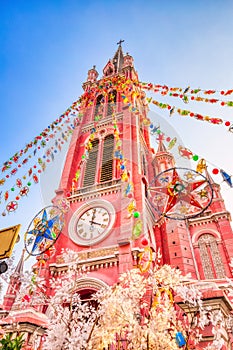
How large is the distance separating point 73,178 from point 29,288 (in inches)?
347

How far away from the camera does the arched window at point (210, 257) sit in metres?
17.3

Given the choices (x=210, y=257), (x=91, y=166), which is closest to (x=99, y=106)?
(x=91, y=166)

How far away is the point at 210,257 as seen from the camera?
18.2 metres

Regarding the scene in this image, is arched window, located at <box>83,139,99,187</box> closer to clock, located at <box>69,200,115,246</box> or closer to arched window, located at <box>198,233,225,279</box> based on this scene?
clock, located at <box>69,200,115,246</box>

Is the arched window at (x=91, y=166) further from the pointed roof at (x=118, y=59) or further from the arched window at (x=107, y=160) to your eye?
the pointed roof at (x=118, y=59)

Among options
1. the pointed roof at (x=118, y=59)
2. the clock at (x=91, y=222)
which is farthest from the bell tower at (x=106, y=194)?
the pointed roof at (x=118, y=59)

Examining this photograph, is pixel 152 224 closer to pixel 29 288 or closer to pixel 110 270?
pixel 110 270

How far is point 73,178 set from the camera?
20359 mm

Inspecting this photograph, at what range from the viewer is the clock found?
15.6 metres

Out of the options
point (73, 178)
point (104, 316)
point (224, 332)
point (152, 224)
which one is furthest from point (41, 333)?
point (73, 178)

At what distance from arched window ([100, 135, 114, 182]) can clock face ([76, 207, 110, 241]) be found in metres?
3.04

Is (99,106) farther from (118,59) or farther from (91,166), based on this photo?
(118,59)

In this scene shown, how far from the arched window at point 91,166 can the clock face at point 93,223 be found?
3059 millimetres

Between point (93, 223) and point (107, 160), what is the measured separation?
5963 mm
